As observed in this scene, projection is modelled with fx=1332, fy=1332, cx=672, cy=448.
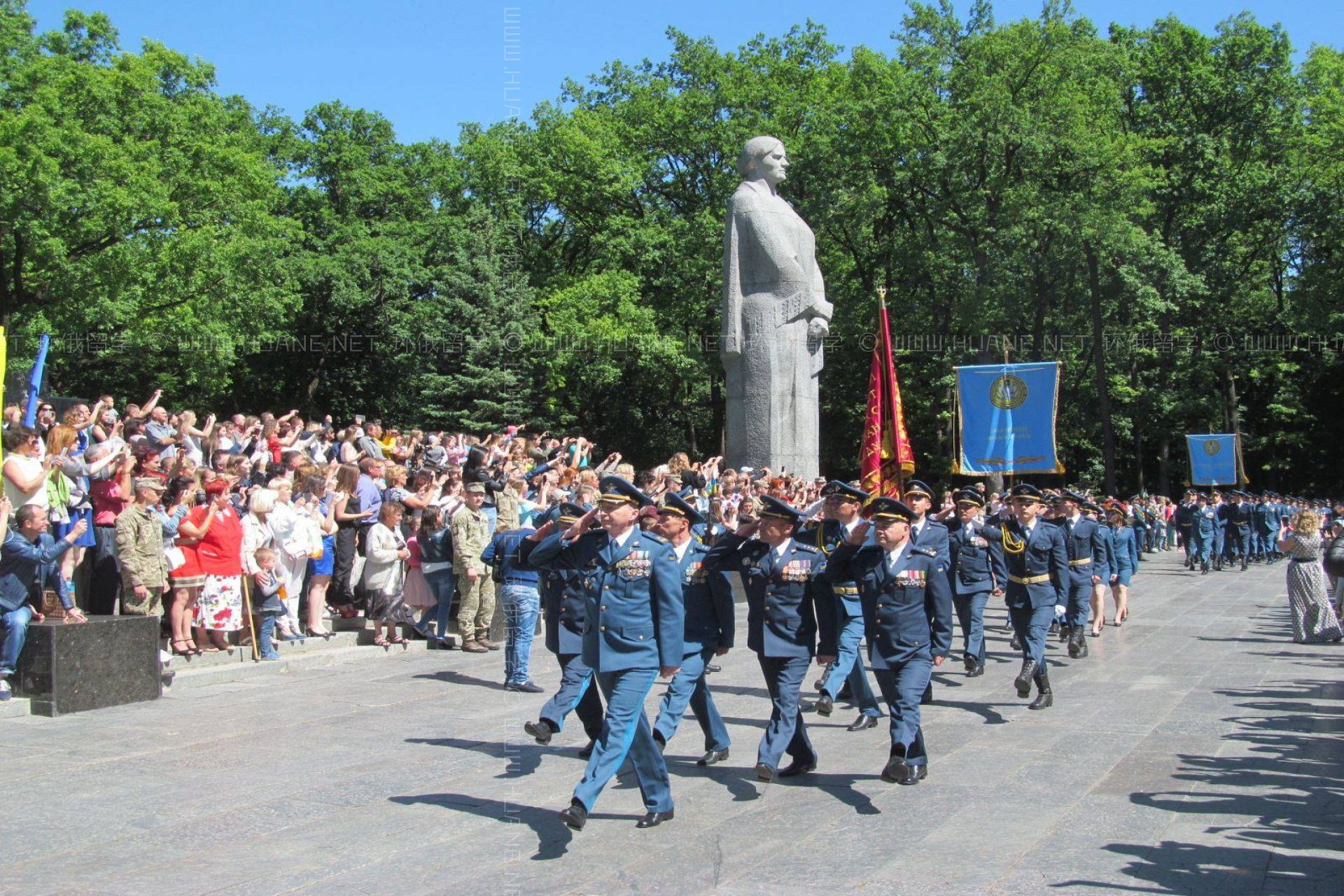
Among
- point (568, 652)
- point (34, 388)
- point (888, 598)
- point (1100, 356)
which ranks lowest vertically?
point (568, 652)

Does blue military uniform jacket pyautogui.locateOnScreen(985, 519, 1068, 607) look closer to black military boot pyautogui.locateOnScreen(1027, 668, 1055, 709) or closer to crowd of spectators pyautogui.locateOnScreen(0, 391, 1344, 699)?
black military boot pyautogui.locateOnScreen(1027, 668, 1055, 709)

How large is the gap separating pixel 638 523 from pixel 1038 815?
9.03 ft

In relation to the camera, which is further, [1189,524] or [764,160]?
[1189,524]

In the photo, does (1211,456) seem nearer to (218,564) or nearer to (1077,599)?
(1077,599)

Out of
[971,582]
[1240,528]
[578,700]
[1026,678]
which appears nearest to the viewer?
[578,700]

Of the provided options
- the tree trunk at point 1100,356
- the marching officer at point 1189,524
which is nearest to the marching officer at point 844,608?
the marching officer at point 1189,524

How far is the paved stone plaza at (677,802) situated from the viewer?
617 centimetres

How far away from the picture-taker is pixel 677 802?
25.2ft

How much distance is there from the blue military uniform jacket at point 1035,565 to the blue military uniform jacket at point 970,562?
3.15 ft

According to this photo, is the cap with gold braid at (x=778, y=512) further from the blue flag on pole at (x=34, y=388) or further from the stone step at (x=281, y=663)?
the blue flag on pole at (x=34, y=388)

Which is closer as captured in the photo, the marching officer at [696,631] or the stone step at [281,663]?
the marching officer at [696,631]

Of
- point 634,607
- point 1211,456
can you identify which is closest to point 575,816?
point 634,607

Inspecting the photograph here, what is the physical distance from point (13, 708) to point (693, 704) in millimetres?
5299

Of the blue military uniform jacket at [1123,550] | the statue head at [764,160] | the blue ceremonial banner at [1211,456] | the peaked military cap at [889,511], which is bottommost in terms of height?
the blue military uniform jacket at [1123,550]
